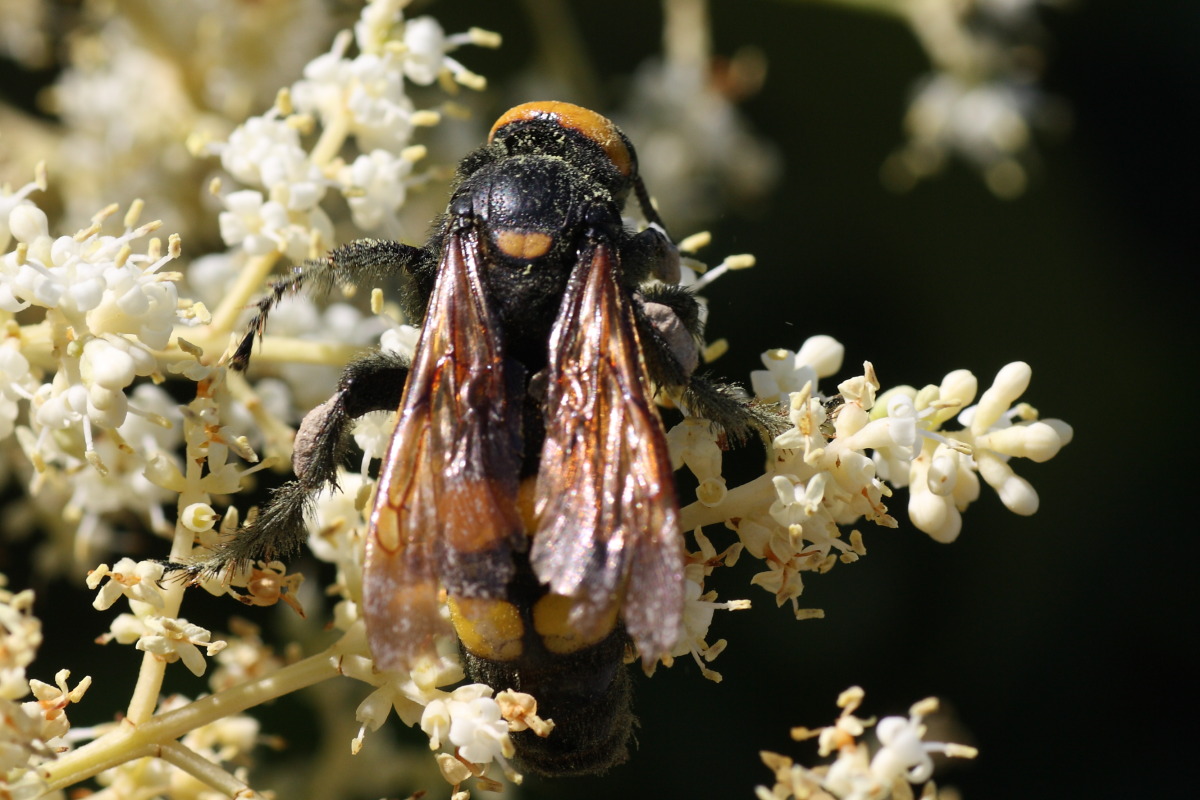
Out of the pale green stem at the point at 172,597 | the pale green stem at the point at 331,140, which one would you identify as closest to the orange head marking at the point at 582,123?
the pale green stem at the point at 331,140

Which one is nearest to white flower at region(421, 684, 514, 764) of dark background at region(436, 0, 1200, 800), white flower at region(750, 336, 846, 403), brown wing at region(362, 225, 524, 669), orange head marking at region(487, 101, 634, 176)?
brown wing at region(362, 225, 524, 669)

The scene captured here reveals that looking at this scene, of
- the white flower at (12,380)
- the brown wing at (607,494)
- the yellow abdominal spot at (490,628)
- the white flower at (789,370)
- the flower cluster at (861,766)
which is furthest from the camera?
the white flower at (789,370)

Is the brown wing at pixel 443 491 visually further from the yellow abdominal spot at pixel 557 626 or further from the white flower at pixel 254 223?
the white flower at pixel 254 223

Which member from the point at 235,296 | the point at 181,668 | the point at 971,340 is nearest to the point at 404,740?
the point at 181,668

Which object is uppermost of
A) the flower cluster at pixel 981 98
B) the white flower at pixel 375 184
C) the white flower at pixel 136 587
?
the flower cluster at pixel 981 98

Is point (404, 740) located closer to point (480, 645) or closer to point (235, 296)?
point (235, 296)

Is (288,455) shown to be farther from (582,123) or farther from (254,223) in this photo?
(582,123)

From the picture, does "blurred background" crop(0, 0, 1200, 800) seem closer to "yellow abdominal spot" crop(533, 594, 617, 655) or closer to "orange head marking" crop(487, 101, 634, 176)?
"orange head marking" crop(487, 101, 634, 176)

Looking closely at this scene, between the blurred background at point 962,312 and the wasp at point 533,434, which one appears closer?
the wasp at point 533,434
